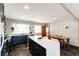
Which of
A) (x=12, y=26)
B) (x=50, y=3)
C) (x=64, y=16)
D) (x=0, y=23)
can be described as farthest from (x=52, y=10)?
(x=0, y=23)

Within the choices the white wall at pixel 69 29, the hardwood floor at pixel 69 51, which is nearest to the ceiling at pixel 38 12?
the white wall at pixel 69 29

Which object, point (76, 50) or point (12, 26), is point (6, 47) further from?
point (76, 50)

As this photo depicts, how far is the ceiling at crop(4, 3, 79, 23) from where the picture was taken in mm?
1559

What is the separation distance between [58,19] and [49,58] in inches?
27.3

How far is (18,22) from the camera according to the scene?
1652mm

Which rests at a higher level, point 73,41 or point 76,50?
point 73,41

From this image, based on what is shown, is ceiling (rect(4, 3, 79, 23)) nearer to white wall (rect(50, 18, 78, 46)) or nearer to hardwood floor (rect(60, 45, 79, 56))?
white wall (rect(50, 18, 78, 46))

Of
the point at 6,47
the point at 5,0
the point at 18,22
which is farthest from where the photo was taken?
the point at 6,47

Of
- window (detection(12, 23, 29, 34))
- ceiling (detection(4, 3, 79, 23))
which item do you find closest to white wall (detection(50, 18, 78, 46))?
ceiling (detection(4, 3, 79, 23))

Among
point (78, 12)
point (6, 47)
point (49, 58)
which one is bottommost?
point (49, 58)

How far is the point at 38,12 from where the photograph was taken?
5.31 feet

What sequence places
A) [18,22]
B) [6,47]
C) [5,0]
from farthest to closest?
[6,47], [18,22], [5,0]

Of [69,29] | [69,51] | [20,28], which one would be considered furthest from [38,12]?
[69,51]

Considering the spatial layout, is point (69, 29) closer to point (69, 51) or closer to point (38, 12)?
point (69, 51)
